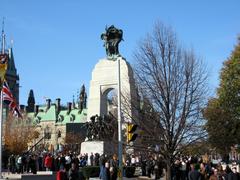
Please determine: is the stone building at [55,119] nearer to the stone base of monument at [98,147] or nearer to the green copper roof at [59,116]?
the green copper roof at [59,116]

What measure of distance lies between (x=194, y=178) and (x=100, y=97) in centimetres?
3877

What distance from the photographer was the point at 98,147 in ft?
136

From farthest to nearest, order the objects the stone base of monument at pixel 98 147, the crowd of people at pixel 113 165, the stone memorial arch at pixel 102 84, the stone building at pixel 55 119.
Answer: the stone building at pixel 55 119
the stone memorial arch at pixel 102 84
the stone base of monument at pixel 98 147
the crowd of people at pixel 113 165

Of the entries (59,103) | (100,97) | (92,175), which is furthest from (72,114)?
(92,175)

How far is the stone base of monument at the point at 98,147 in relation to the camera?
135 ft

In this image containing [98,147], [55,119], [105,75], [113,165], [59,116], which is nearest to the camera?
[113,165]

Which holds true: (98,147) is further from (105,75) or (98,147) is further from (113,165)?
(105,75)

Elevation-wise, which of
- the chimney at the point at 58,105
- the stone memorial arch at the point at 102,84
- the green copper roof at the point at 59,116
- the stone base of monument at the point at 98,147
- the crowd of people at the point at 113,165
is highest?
the chimney at the point at 58,105

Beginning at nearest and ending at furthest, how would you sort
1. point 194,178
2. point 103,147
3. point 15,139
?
point 194,178 < point 103,147 < point 15,139

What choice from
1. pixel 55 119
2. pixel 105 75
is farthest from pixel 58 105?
pixel 105 75

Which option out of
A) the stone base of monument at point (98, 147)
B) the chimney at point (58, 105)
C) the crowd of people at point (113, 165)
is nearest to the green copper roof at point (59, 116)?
the chimney at point (58, 105)

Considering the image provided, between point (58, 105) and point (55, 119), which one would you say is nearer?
point (55, 119)

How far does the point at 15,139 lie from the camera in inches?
3063

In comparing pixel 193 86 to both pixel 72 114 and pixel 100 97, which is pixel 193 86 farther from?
pixel 72 114
